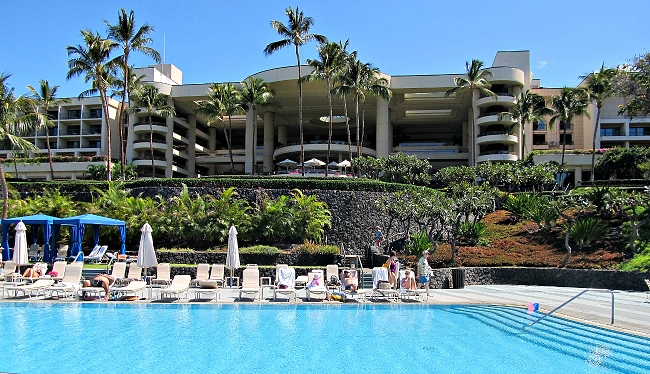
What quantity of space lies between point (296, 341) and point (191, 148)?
49430 millimetres

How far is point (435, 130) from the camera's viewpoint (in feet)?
214

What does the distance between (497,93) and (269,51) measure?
25040 mm

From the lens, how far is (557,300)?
577 inches

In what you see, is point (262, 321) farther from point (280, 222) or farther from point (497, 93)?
point (497, 93)

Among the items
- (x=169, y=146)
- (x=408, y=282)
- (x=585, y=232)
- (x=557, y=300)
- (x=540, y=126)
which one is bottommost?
(x=557, y=300)

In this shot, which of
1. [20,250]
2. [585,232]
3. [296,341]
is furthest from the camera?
[585,232]

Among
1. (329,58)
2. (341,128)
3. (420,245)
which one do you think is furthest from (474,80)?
(420,245)

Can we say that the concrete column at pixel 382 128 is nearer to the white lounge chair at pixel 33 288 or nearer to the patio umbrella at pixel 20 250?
the patio umbrella at pixel 20 250

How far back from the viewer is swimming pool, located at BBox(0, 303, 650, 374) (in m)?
8.04

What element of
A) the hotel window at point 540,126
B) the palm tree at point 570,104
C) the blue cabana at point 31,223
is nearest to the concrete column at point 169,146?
the blue cabana at point 31,223

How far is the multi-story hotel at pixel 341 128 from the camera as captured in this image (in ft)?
154

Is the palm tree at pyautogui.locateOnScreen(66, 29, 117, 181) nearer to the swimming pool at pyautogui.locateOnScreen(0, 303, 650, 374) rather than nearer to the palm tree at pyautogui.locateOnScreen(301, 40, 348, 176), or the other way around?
the palm tree at pyautogui.locateOnScreen(301, 40, 348, 176)

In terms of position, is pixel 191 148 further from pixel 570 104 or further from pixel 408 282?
pixel 408 282

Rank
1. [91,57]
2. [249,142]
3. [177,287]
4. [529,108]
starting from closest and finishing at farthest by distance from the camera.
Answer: [177,287] < [91,57] < [529,108] < [249,142]
